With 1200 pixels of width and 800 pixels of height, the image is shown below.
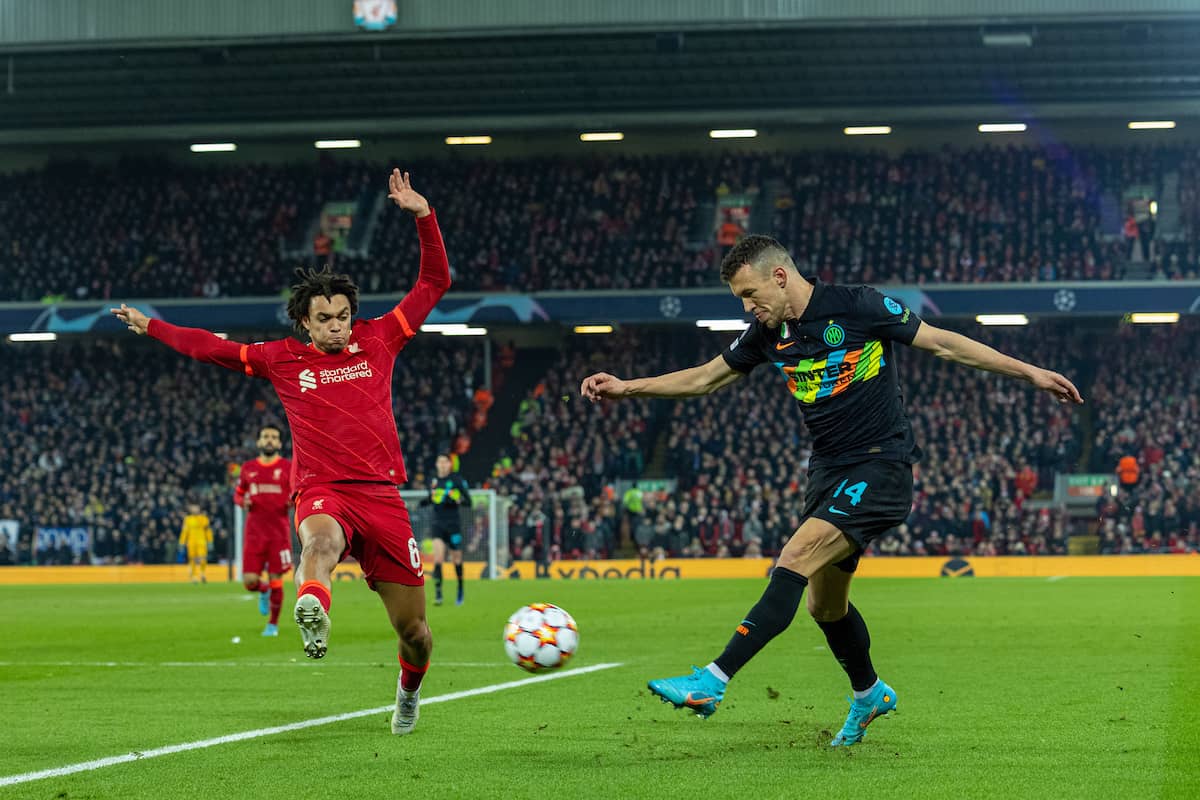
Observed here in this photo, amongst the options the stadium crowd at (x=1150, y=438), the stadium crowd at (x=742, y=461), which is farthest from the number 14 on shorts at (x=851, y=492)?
the stadium crowd at (x=1150, y=438)

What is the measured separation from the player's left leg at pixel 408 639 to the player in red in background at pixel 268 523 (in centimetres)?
964

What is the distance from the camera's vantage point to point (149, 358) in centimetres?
4528

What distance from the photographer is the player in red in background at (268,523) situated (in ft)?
58.7

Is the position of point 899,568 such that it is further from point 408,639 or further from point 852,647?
point 408,639

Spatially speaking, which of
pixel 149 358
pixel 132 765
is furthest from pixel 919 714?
pixel 149 358

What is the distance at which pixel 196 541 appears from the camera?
36.6 metres

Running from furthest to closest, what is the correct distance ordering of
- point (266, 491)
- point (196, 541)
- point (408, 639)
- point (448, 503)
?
1. point (196, 541)
2. point (448, 503)
3. point (266, 491)
4. point (408, 639)

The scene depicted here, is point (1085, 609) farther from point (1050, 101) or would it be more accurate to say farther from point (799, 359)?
point (1050, 101)

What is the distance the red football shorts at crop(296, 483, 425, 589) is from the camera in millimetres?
7777

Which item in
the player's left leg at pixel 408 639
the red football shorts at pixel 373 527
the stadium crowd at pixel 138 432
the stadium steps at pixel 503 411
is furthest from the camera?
the stadium steps at pixel 503 411

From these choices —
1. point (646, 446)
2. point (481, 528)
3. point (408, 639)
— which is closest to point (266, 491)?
point (408, 639)

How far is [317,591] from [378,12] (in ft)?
93.4

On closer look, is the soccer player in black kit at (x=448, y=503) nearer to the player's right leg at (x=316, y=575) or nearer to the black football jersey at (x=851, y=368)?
the player's right leg at (x=316, y=575)

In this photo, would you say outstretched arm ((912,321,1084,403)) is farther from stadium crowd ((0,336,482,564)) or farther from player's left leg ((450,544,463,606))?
stadium crowd ((0,336,482,564))
